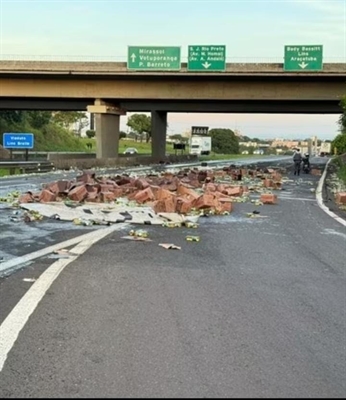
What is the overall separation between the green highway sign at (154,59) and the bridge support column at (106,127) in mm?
4555

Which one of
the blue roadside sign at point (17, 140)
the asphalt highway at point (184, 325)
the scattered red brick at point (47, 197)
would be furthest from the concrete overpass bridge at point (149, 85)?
the asphalt highway at point (184, 325)

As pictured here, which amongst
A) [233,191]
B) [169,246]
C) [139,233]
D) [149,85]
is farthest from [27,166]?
[169,246]

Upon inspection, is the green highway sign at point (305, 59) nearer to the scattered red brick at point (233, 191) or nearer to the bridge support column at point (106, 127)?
the bridge support column at point (106, 127)

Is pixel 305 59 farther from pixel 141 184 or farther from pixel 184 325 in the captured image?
pixel 184 325

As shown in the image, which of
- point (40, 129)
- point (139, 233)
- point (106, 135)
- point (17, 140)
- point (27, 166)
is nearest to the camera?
point (139, 233)

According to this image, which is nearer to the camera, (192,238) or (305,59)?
(192,238)

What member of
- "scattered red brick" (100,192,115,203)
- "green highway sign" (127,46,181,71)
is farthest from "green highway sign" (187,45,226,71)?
"scattered red brick" (100,192,115,203)

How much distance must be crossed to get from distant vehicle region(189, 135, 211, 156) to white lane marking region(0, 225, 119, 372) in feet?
265

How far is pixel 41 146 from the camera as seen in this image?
94875mm

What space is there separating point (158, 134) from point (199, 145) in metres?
31.0

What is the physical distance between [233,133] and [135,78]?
489 ft

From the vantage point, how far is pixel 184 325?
5.79 metres

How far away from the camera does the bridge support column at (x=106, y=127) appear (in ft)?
155

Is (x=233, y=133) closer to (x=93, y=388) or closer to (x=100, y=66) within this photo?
(x=100, y=66)
